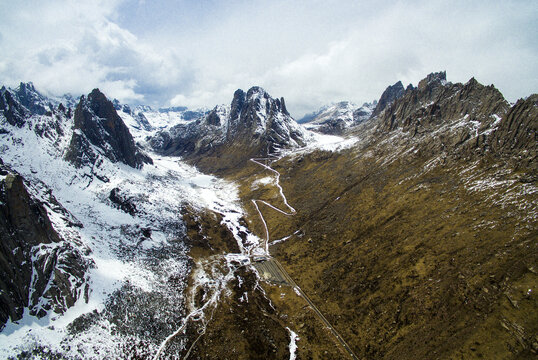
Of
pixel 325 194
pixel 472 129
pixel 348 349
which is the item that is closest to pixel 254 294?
pixel 348 349

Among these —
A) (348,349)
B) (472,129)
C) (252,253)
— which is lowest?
(348,349)

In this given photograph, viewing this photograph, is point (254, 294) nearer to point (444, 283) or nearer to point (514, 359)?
point (444, 283)

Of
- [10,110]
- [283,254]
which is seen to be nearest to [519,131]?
[283,254]

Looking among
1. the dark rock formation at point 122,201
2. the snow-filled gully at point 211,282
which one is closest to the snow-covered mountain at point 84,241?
the dark rock formation at point 122,201

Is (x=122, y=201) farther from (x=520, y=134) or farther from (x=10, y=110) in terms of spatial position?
(x=520, y=134)

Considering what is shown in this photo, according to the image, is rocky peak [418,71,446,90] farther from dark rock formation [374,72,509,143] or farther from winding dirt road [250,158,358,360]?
winding dirt road [250,158,358,360]

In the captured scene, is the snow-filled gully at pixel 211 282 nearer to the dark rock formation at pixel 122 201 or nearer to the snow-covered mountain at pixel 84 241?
the snow-covered mountain at pixel 84 241
